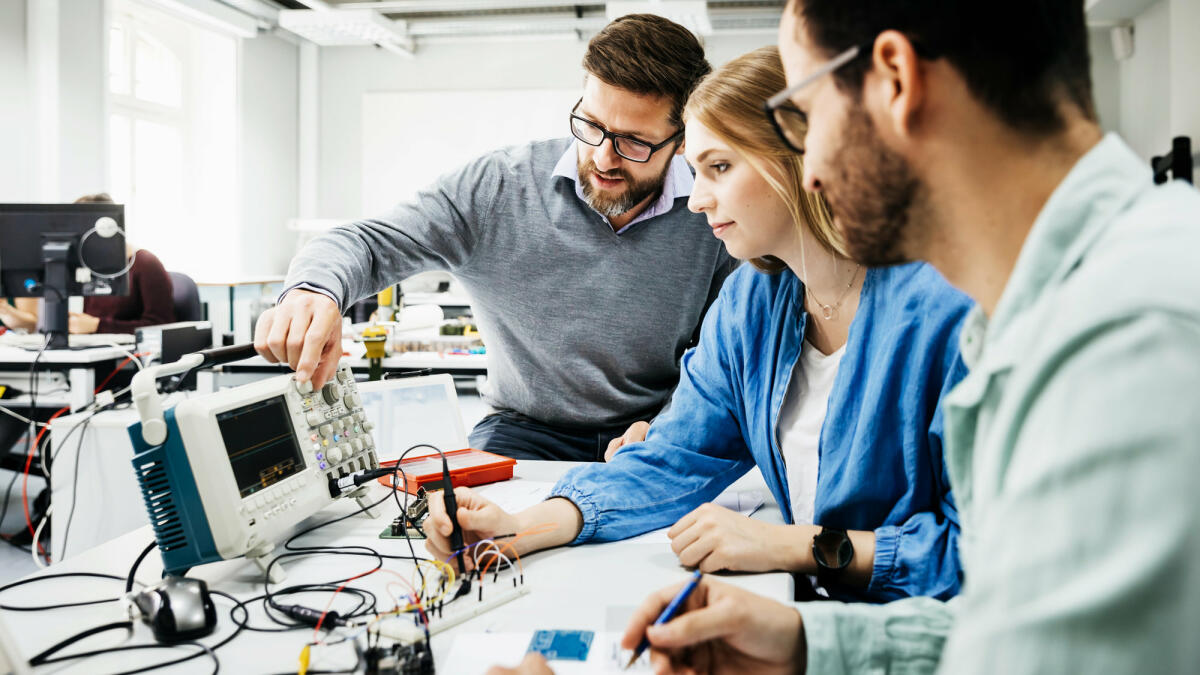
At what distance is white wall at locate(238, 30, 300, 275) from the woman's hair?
732 cm

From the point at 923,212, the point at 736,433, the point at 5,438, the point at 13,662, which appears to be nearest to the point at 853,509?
the point at 736,433

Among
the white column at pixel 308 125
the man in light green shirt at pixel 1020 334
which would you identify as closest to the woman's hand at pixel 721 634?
the man in light green shirt at pixel 1020 334

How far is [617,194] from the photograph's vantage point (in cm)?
187

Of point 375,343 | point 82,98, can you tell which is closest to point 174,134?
point 82,98

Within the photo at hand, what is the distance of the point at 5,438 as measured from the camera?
3.64 meters

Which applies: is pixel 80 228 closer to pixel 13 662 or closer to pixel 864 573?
pixel 13 662

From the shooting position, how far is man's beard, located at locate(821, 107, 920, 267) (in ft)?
2.13

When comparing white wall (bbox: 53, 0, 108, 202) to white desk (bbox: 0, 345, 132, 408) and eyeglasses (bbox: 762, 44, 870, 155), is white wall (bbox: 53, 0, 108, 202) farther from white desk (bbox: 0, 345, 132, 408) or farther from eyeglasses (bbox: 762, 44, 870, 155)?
eyeglasses (bbox: 762, 44, 870, 155)

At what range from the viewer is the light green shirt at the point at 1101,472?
432 millimetres

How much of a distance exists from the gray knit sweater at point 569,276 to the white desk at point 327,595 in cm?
71

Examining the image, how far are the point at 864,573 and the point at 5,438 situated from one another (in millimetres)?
3774

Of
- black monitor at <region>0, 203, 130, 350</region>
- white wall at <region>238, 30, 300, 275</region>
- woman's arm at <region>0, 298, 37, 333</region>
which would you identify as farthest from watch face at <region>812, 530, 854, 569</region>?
white wall at <region>238, 30, 300, 275</region>

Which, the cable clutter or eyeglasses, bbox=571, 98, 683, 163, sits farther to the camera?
eyeglasses, bbox=571, 98, 683, 163

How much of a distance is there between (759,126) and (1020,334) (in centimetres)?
81
